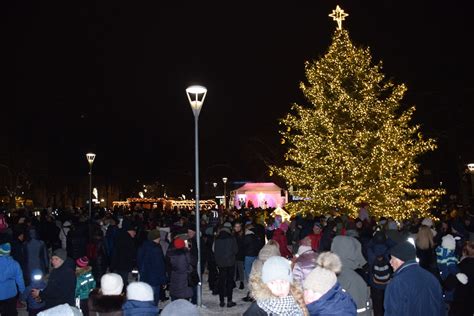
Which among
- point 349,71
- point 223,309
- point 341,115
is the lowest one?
point 223,309

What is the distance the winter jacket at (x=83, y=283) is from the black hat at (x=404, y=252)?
4.64 m

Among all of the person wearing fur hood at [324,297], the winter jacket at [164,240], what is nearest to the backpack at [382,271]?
the person wearing fur hood at [324,297]

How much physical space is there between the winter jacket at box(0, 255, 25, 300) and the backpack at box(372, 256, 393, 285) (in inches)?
232

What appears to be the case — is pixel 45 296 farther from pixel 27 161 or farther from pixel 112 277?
pixel 27 161

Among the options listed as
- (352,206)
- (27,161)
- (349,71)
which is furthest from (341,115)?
(27,161)

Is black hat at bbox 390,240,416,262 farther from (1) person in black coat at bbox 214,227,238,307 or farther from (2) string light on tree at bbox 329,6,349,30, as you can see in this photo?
(2) string light on tree at bbox 329,6,349,30

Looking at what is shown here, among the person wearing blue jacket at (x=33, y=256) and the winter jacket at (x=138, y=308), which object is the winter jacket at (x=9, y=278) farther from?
the winter jacket at (x=138, y=308)

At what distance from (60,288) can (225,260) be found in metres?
5.71

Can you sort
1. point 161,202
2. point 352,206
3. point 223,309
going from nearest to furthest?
point 223,309, point 352,206, point 161,202

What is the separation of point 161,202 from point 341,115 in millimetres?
30728

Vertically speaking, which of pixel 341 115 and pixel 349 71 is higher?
pixel 349 71

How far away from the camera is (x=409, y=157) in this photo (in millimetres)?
30312

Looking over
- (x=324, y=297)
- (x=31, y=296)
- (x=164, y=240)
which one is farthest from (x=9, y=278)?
(x=164, y=240)

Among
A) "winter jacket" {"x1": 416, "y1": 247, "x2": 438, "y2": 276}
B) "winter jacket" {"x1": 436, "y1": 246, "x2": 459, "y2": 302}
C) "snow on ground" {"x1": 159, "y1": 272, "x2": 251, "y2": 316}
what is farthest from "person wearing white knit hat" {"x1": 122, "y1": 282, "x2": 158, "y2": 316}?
"winter jacket" {"x1": 416, "y1": 247, "x2": 438, "y2": 276}
